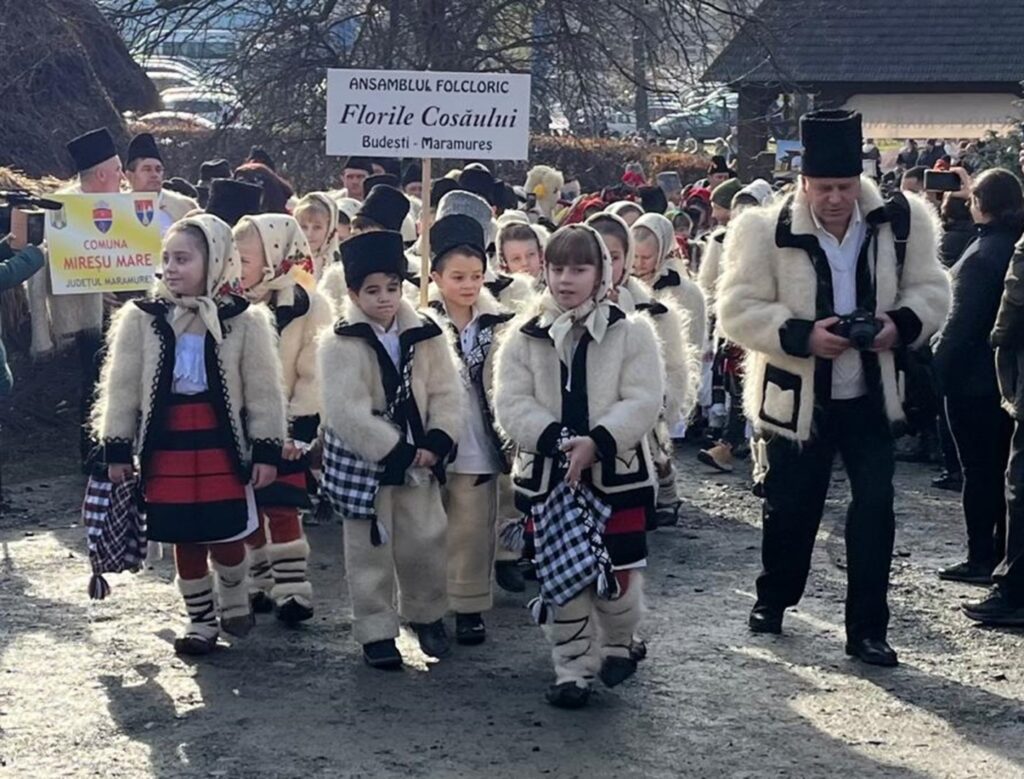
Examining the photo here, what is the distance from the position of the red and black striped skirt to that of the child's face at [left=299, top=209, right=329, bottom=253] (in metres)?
3.39

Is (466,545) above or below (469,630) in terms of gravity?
above

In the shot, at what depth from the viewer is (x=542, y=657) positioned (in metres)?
7.63

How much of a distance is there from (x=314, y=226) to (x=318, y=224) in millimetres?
29

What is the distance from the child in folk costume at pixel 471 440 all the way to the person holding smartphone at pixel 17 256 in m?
2.79

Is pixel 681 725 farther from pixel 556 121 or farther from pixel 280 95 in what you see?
pixel 556 121

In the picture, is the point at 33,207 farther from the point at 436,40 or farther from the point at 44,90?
the point at 436,40

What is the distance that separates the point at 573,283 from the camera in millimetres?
6895

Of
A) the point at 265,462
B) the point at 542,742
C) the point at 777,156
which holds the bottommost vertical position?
the point at 542,742

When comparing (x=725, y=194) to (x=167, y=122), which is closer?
(x=725, y=194)

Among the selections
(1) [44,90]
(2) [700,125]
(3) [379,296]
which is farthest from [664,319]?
(2) [700,125]

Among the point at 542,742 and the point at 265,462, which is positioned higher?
the point at 265,462

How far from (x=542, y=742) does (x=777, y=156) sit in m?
20.3

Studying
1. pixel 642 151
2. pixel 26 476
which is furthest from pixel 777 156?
pixel 26 476

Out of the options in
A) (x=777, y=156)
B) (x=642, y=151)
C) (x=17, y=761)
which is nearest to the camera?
(x=17, y=761)
